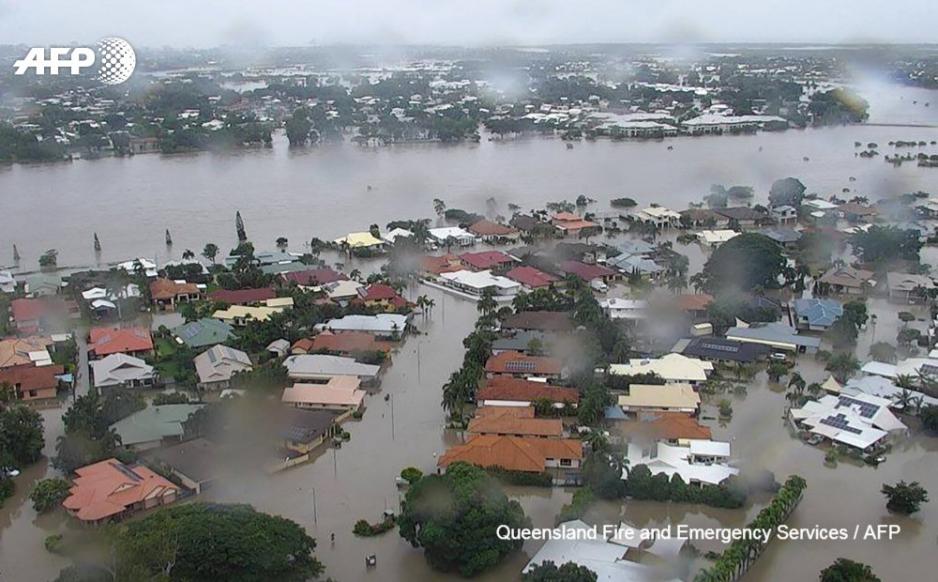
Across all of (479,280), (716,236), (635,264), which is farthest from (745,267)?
(479,280)

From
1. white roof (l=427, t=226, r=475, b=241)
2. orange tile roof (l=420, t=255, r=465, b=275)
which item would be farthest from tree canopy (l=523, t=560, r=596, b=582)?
white roof (l=427, t=226, r=475, b=241)

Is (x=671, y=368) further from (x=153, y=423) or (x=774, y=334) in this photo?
(x=153, y=423)

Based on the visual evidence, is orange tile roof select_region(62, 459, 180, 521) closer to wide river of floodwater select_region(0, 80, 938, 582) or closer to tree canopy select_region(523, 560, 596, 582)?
wide river of floodwater select_region(0, 80, 938, 582)

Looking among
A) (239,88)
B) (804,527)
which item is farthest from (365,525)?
(239,88)

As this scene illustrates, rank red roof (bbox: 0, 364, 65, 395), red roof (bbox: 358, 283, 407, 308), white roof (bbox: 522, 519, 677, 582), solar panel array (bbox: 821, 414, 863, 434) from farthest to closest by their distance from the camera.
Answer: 1. red roof (bbox: 358, 283, 407, 308)
2. red roof (bbox: 0, 364, 65, 395)
3. solar panel array (bbox: 821, 414, 863, 434)
4. white roof (bbox: 522, 519, 677, 582)

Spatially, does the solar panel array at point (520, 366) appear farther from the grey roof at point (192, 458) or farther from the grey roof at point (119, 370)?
the grey roof at point (119, 370)
